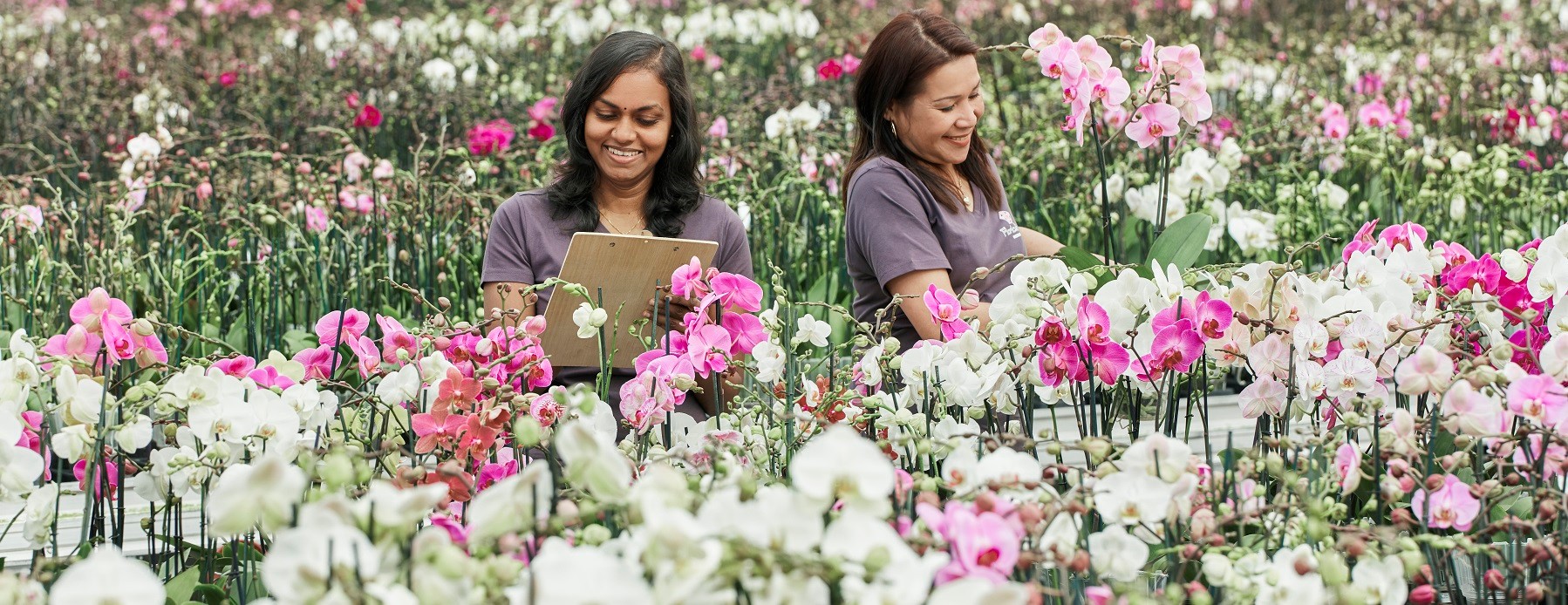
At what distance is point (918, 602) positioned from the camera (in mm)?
769

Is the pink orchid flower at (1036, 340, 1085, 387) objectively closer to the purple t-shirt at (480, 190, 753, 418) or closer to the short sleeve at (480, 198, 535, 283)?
the purple t-shirt at (480, 190, 753, 418)

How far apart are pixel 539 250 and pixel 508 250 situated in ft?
0.15

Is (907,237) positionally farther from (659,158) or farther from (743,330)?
(743,330)

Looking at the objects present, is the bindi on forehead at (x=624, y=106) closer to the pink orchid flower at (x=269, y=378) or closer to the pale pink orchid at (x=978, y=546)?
the pink orchid flower at (x=269, y=378)

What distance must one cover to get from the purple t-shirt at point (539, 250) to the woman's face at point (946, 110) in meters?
0.33

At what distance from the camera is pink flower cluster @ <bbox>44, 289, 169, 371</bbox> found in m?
1.37

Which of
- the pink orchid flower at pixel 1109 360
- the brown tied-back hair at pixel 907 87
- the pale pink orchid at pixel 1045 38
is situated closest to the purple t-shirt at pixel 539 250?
the brown tied-back hair at pixel 907 87

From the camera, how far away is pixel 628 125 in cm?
220

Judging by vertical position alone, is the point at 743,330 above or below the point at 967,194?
below

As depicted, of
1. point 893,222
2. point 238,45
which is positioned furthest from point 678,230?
point 238,45

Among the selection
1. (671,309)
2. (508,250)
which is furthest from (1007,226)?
(508,250)

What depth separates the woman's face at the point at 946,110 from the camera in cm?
221

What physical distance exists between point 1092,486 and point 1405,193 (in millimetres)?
2741

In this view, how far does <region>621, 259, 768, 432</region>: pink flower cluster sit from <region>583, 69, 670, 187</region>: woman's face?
65 centimetres
